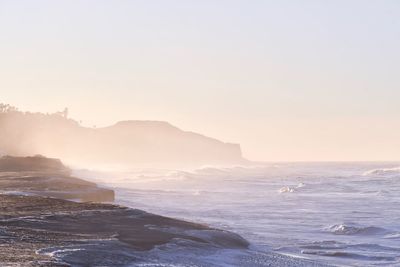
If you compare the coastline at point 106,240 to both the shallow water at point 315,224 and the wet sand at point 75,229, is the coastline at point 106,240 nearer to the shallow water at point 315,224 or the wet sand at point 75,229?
the wet sand at point 75,229

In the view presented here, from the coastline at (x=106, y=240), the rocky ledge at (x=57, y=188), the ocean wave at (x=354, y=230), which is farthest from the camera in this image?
the rocky ledge at (x=57, y=188)

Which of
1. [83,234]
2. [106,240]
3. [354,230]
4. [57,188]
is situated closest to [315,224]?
[354,230]

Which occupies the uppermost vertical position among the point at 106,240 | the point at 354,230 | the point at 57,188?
the point at 57,188

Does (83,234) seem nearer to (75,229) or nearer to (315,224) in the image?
(75,229)

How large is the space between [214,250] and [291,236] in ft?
26.3

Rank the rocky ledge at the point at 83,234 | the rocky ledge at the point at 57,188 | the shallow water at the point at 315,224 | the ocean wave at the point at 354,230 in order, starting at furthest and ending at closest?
the rocky ledge at the point at 57,188 < the ocean wave at the point at 354,230 < the shallow water at the point at 315,224 < the rocky ledge at the point at 83,234

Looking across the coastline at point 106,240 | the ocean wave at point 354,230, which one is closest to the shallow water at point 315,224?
the ocean wave at point 354,230

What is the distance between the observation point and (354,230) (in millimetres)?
26672

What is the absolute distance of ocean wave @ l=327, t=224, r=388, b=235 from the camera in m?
26.3

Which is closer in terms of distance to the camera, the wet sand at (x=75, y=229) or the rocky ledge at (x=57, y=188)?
the wet sand at (x=75, y=229)

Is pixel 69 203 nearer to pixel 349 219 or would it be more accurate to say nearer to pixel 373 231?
pixel 373 231

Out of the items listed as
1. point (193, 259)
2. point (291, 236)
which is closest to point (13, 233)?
point (193, 259)

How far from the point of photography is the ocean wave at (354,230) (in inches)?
1035

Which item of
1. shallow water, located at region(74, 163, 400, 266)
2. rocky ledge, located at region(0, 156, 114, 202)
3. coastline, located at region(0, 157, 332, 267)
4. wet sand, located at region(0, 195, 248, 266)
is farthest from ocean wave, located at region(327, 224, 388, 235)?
rocky ledge, located at region(0, 156, 114, 202)
